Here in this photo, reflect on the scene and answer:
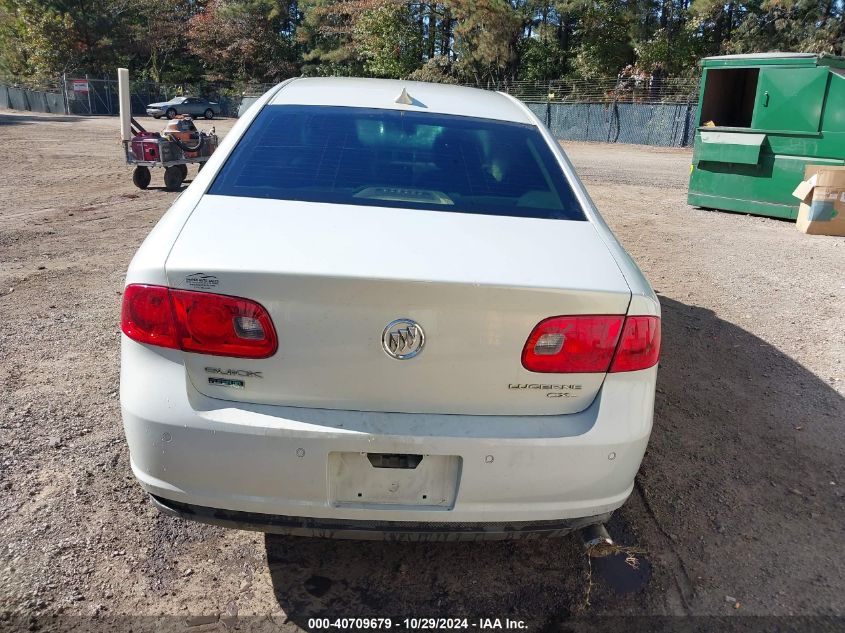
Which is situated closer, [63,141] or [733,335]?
[733,335]

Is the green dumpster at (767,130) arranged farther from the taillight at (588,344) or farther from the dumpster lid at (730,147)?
the taillight at (588,344)

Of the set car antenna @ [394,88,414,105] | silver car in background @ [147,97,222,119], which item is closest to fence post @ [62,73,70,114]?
silver car in background @ [147,97,222,119]

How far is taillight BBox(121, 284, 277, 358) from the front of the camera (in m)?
A: 2.07

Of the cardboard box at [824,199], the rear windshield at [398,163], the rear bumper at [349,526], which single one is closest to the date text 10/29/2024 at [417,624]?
the rear bumper at [349,526]

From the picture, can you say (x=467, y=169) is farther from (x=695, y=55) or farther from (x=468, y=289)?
(x=695, y=55)

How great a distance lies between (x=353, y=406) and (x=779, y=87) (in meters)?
10.3

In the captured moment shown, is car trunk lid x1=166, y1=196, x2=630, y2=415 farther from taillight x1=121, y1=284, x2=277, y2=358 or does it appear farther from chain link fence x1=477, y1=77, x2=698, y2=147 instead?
chain link fence x1=477, y1=77, x2=698, y2=147

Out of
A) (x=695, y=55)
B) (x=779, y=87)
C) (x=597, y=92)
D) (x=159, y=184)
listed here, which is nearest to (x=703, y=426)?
(x=779, y=87)

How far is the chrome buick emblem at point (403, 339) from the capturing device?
2.08 meters

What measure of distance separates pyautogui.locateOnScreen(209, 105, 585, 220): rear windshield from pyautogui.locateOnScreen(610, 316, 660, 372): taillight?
0.65 m

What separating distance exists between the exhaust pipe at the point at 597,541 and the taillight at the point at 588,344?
75 cm

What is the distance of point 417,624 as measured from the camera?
2383 mm

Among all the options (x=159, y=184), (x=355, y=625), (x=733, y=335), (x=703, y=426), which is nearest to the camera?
(x=355, y=625)

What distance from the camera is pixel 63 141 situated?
22.8 meters
